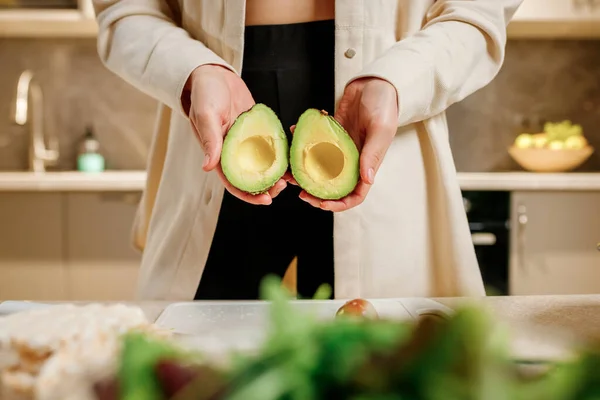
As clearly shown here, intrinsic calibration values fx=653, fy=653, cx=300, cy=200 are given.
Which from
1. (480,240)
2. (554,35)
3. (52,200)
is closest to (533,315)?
(480,240)

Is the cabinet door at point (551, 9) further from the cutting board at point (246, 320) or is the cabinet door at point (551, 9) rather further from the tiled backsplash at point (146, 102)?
the cutting board at point (246, 320)

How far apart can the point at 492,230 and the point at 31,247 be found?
4.56 ft

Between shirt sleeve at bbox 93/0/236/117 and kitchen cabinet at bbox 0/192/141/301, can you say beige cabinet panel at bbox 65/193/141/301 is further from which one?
shirt sleeve at bbox 93/0/236/117

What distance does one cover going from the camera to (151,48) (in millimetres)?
935

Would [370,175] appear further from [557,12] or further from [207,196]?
[557,12]

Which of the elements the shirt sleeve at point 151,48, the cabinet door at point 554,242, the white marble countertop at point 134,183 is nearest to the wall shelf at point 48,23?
the white marble countertop at point 134,183

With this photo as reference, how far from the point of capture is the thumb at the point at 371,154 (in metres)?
0.74

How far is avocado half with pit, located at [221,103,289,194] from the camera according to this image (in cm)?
76

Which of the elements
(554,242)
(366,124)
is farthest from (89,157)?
(366,124)

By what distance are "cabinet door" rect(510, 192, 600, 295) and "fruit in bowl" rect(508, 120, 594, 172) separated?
187 mm

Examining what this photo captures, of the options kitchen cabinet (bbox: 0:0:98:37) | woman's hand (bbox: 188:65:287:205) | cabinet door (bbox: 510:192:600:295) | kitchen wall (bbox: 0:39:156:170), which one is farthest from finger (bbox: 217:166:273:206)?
kitchen wall (bbox: 0:39:156:170)

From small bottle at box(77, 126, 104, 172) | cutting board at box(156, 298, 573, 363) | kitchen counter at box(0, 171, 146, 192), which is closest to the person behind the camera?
cutting board at box(156, 298, 573, 363)

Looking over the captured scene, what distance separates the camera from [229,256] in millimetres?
1009

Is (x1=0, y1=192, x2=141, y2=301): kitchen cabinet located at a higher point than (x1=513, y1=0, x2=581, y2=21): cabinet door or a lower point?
lower
